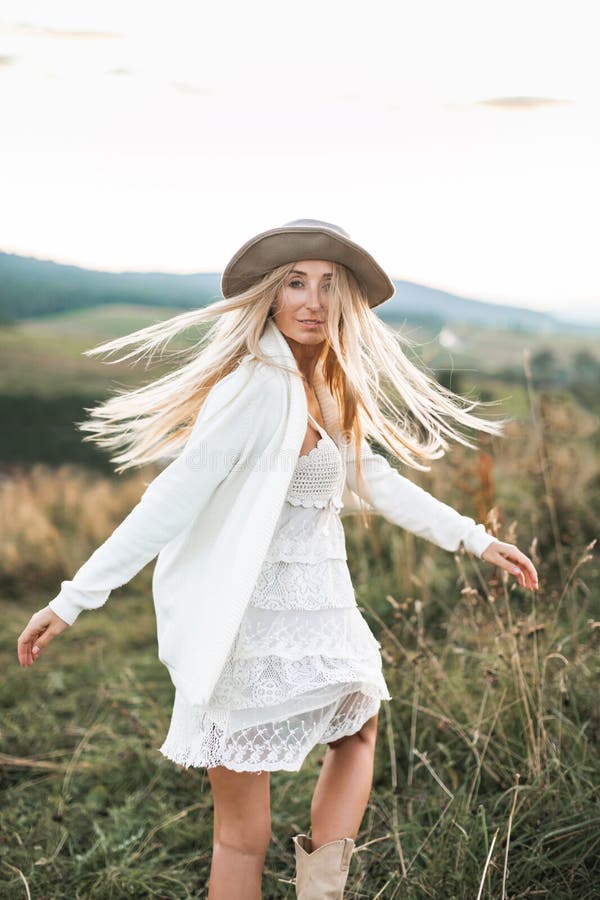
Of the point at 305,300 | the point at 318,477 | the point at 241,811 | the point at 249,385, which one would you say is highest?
the point at 305,300

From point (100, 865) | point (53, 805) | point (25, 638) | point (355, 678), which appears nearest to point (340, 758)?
point (355, 678)

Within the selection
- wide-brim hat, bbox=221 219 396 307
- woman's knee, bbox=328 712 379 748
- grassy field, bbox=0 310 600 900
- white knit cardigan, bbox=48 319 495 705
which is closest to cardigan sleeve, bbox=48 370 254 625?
white knit cardigan, bbox=48 319 495 705

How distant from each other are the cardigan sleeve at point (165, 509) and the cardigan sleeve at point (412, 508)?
60 centimetres

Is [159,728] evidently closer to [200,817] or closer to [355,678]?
[200,817]

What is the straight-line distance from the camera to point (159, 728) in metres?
3.91

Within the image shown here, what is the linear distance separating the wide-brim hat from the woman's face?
3 cm

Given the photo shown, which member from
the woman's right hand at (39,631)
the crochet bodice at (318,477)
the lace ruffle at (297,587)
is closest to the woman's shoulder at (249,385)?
the crochet bodice at (318,477)

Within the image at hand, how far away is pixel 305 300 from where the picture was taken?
8.37ft

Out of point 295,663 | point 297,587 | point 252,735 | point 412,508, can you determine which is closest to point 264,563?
point 297,587

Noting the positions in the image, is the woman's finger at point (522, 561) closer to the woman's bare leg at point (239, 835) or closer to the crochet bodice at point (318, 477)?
the crochet bodice at point (318, 477)

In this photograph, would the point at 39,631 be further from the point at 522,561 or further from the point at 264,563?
the point at 522,561

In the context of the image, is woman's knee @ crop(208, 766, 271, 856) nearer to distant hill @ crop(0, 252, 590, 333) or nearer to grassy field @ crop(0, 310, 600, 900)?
grassy field @ crop(0, 310, 600, 900)

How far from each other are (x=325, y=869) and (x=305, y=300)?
4.94ft

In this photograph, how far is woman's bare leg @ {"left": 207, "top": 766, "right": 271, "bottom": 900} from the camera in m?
2.34
